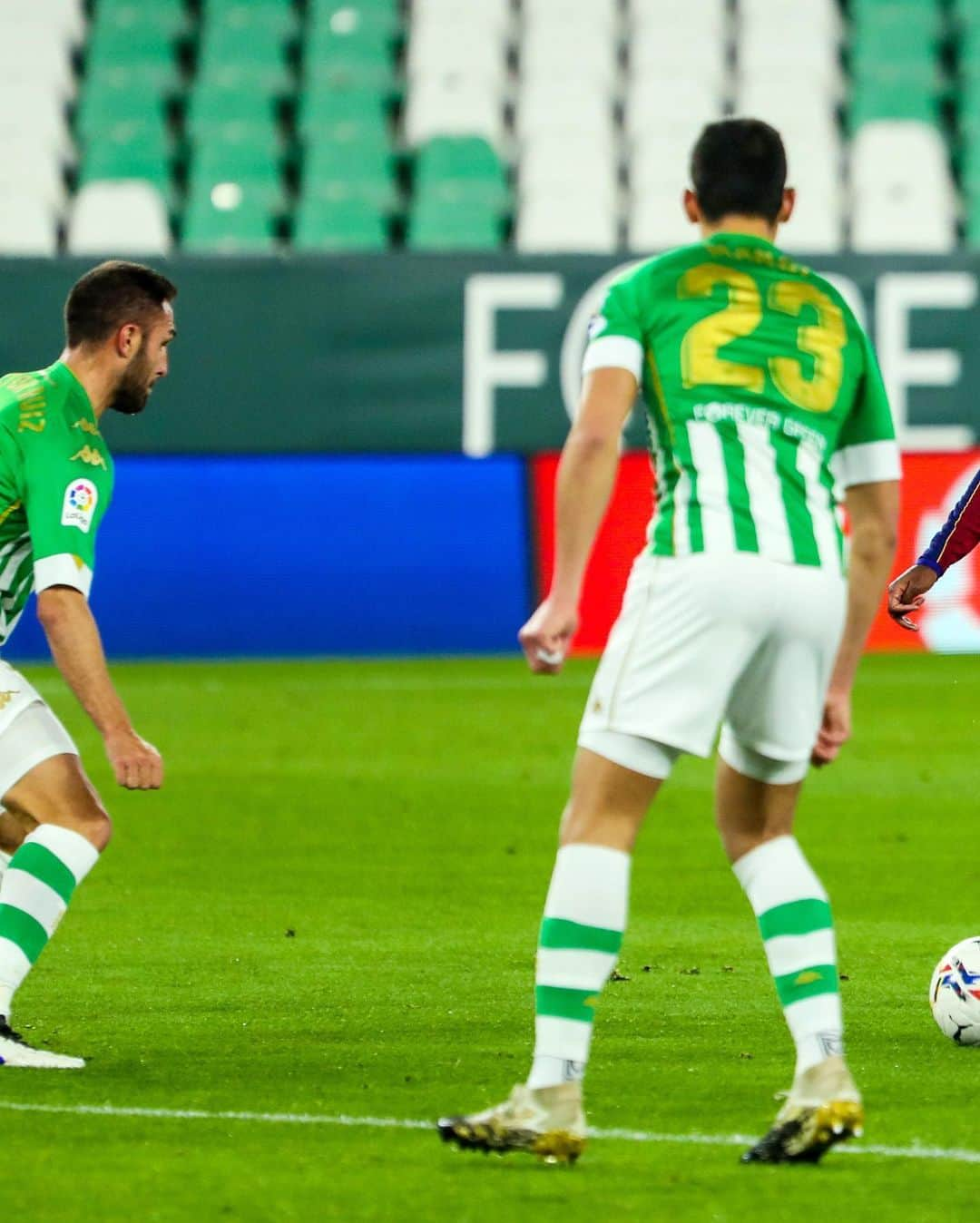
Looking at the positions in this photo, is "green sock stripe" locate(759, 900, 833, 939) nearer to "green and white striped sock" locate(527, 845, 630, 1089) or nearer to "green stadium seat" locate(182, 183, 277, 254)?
"green and white striped sock" locate(527, 845, 630, 1089)

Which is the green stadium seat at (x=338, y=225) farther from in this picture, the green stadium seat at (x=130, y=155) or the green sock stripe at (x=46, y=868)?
the green sock stripe at (x=46, y=868)

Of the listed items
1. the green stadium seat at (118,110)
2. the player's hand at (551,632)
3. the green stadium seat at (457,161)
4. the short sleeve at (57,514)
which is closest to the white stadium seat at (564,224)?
the green stadium seat at (457,161)

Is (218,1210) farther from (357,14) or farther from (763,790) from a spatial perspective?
(357,14)

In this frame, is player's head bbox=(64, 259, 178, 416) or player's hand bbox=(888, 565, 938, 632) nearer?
player's head bbox=(64, 259, 178, 416)

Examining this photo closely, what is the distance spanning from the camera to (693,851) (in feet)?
29.0

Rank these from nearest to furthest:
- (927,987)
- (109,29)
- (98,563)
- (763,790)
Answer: (763,790) < (927,987) < (98,563) < (109,29)

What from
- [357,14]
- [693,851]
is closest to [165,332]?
[693,851]

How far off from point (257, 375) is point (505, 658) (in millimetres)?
2718

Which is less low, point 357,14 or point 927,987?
point 357,14

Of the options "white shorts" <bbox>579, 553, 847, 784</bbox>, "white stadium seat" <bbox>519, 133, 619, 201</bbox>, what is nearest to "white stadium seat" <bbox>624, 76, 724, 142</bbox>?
"white stadium seat" <bbox>519, 133, 619, 201</bbox>

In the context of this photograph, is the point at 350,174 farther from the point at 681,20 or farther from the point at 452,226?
the point at 681,20

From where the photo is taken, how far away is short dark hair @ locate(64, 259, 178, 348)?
514cm

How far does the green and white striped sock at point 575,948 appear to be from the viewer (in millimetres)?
4062

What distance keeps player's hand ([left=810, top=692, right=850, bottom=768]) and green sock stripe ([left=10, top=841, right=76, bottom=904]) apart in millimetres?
1692
